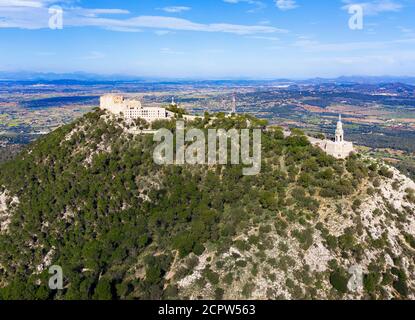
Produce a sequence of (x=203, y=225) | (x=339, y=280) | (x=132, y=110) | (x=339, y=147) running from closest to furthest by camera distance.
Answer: (x=339, y=280) → (x=203, y=225) → (x=339, y=147) → (x=132, y=110)

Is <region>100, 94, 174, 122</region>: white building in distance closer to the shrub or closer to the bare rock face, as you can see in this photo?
the bare rock face

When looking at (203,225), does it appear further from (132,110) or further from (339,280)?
Answer: (132,110)

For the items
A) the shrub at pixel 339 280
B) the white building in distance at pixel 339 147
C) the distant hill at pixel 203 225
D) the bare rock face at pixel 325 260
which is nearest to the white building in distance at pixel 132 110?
the distant hill at pixel 203 225

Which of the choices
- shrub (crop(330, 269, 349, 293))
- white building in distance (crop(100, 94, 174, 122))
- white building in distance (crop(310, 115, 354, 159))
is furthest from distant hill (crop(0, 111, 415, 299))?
white building in distance (crop(100, 94, 174, 122))

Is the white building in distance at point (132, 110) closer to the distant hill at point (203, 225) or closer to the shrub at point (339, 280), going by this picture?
the distant hill at point (203, 225)

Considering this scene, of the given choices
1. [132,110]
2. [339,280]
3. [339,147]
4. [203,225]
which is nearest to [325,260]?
[339,280]
